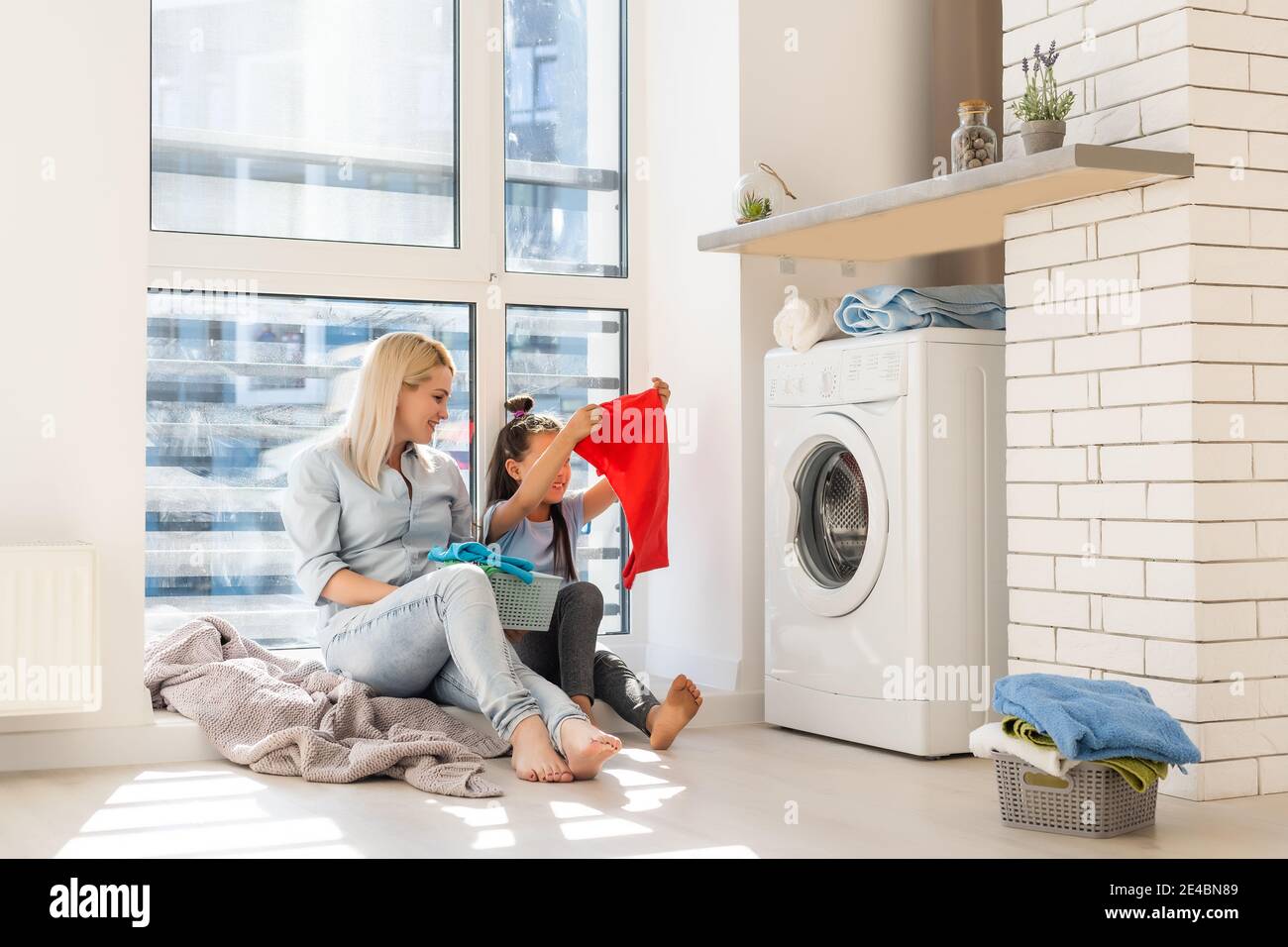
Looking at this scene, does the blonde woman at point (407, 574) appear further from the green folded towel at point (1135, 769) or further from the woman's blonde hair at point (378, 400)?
the green folded towel at point (1135, 769)

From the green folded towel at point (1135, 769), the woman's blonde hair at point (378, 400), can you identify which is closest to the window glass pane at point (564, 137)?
the woman's blonde hair at point (378, 400)

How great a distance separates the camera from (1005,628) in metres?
3.17

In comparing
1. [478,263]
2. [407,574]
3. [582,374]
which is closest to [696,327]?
[582,374]

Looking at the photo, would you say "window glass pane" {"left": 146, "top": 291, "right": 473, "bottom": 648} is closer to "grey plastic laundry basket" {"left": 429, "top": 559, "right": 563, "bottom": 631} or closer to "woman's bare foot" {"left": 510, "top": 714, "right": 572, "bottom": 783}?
"grey plastic laundry basket" {"left": 429, "top": 559, "right": 563, "bottom": 631}

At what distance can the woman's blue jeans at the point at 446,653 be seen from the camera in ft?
9.39

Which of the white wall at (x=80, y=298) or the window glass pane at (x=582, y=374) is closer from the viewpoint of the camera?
the white wall at (x=80, y=298)

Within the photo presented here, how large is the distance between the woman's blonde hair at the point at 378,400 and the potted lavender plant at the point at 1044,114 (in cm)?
138

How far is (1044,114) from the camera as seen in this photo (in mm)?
2783

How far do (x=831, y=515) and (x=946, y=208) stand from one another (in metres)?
0.81

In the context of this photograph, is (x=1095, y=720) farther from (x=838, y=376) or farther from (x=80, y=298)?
(x=80, y=298)

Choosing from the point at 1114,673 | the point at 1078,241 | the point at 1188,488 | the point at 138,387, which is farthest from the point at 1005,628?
the point at 138,387

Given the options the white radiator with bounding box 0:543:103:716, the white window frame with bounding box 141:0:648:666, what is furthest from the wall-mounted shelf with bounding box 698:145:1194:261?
the white radiator with bounding box 0:543:103:716

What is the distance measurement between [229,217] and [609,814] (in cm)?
187
